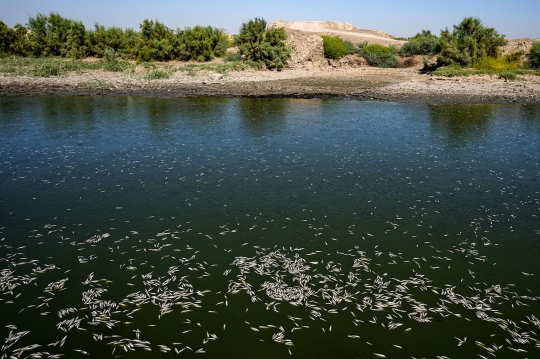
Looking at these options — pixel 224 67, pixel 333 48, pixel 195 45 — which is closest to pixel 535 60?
pixel 333 48

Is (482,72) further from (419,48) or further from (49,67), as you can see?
(49,67)

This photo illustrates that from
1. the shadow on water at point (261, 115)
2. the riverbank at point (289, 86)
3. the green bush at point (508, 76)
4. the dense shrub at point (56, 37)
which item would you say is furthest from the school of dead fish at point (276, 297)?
the dense shrub at point (56, 37)

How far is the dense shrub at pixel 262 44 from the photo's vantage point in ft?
164

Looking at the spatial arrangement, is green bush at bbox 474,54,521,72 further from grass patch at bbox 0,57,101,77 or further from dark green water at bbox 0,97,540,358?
grass patch at bbox 0,57,101,77

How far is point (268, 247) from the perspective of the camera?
10125mm

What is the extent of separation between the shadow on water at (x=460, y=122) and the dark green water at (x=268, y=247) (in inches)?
70.5

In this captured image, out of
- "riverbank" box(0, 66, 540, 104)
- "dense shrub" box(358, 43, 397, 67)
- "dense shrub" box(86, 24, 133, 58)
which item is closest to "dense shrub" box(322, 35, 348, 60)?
"dense shrub" box(358, 43, 397, 67)

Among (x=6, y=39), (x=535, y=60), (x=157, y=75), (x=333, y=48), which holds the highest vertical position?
(x=6, y=39)

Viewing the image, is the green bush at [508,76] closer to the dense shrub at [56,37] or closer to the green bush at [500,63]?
the green bush at [500,63]

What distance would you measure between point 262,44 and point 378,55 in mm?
19186

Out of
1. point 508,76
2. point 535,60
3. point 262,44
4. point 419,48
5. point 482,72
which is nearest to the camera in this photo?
point 508,76

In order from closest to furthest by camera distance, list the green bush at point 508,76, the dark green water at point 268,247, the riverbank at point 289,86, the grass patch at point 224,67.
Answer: the dark green water at point 268,247 < the riverbank at point 289,86 < the green bush at point 508,76 < the grass patch at point 224,67

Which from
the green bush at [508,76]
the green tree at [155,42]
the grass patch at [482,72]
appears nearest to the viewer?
the green bush at [508,76]

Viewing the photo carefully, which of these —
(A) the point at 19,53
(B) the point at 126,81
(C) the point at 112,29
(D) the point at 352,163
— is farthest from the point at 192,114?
(A) the point at 19,53
